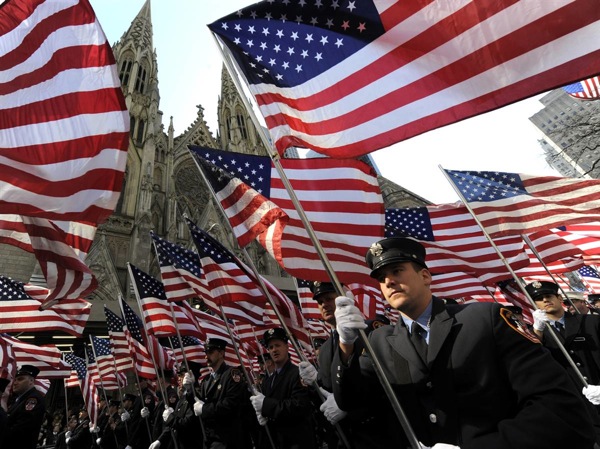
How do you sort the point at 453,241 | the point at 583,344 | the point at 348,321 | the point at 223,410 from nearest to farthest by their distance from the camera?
the point at 348,321, the point at 583,344, the point at 223,410, the point at 453,241

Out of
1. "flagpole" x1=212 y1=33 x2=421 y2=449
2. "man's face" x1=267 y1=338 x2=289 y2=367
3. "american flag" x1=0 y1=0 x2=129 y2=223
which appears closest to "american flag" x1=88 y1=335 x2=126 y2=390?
"man's face" x1=267 y1=338 x2=289 y2=367

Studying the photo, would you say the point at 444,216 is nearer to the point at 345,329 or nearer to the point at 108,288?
the point at 345,329

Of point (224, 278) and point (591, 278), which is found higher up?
point (224, 278)

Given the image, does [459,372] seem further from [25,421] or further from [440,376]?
[25,421]

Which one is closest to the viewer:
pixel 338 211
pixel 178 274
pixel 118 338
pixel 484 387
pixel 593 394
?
pixel 484 387

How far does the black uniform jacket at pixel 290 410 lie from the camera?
4383mm

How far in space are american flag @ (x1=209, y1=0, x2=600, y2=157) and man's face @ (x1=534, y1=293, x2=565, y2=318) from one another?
4135 millimetres

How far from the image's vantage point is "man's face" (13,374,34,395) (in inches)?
248

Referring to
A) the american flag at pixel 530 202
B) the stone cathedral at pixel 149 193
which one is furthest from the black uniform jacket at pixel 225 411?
the stone cathedral at pixel 149 193

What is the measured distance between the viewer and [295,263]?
4.88 meters

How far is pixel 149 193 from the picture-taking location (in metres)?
27.5

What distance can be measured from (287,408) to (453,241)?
17.0 ft

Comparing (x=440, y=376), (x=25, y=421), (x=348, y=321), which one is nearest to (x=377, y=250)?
(x=348, y=321)

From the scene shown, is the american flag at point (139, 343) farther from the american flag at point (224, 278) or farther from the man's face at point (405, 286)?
the man's face at point (405, 286)
